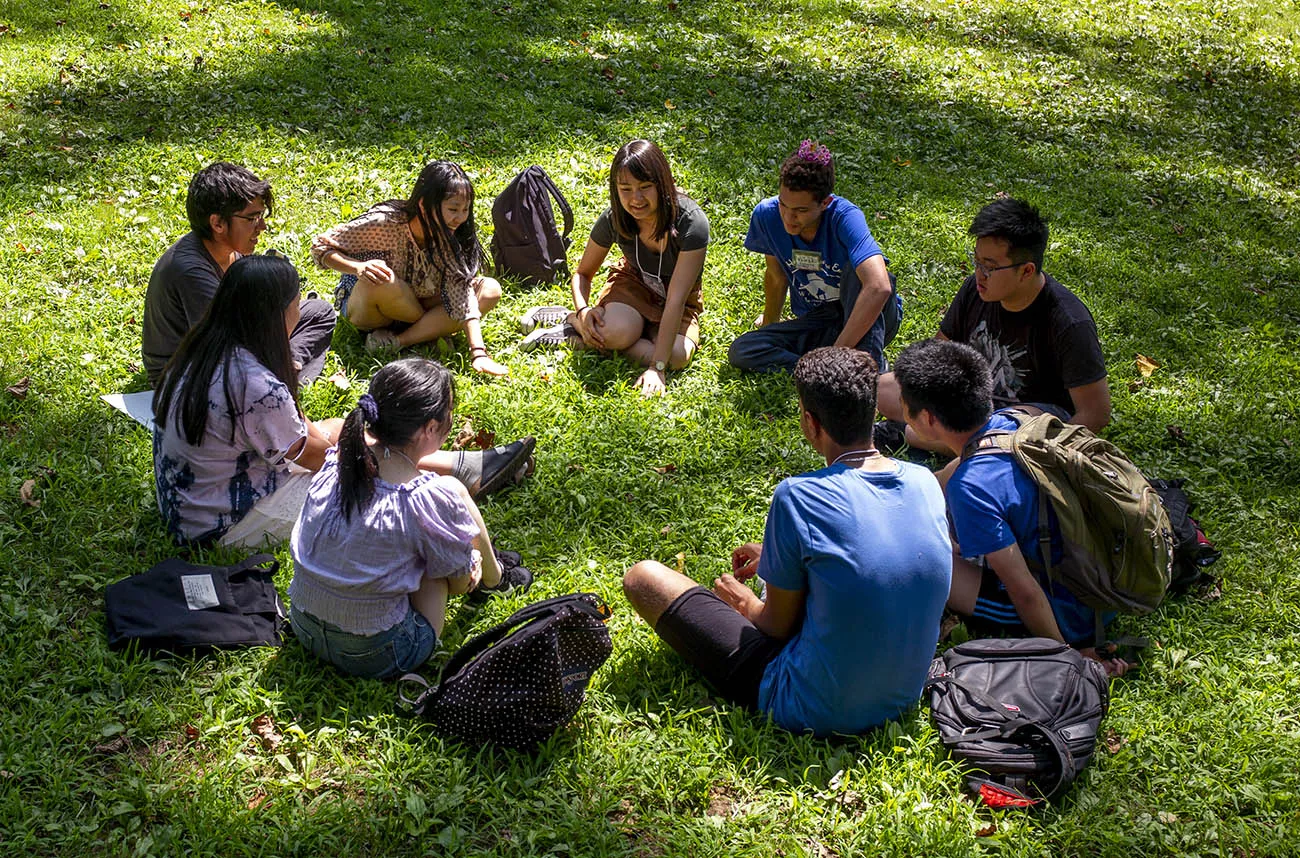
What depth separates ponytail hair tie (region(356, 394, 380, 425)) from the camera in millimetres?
3434

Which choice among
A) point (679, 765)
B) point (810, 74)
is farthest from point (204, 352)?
point (810, 74)

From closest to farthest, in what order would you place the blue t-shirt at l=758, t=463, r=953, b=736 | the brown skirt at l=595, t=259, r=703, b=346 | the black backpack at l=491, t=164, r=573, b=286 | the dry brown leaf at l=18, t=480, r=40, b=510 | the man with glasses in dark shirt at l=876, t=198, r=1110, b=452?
the blue t-shirt at l=758, t=463, r=953, b=736
the dry brown leaf at l=18, t=480, r=40, b=510
the man with glasses in dark shirt at l=876, t=198, r=1110, b=452
the brown skirt at l=595, t=259, r=703, b=346
the black backpack at l=491, t=164, r=573, b=286

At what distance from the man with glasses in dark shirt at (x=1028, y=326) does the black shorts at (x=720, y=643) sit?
1.94 m

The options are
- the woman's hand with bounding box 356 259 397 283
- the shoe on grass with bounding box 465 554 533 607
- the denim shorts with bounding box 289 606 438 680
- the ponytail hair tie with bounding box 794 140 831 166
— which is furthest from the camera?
the woman's hand with bounding box 356 259 397 283

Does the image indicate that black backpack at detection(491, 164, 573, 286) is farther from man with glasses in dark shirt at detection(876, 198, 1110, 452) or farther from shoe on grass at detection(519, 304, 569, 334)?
man with glasses in dark shirt at detection(876, 198, 1110, 452)

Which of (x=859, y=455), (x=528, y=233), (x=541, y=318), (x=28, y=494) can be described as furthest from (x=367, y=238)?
(x=859, y=455)

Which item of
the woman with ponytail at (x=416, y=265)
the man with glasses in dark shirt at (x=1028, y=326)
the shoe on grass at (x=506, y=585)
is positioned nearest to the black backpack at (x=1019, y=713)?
the man with glasses in dark shirt at (x=1028, y=326)

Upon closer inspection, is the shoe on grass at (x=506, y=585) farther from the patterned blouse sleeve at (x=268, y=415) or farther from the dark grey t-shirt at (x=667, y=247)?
the dark grey t-shirt at (x=667, y=247)

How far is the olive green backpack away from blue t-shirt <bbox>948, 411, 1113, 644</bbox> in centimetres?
3

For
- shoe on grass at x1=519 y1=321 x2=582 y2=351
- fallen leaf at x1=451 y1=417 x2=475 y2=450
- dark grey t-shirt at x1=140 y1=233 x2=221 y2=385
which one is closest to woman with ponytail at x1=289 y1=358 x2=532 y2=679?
fallen leaf at x1=451 y1=417 x2=475 y2=450

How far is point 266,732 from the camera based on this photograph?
3.54 m

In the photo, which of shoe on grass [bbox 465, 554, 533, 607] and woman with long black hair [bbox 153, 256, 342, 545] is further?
shoe on grass [bbox 465, 554, 533, 607]

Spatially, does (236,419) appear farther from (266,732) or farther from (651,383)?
(651,383)

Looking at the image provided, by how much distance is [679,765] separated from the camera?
11.4ft
